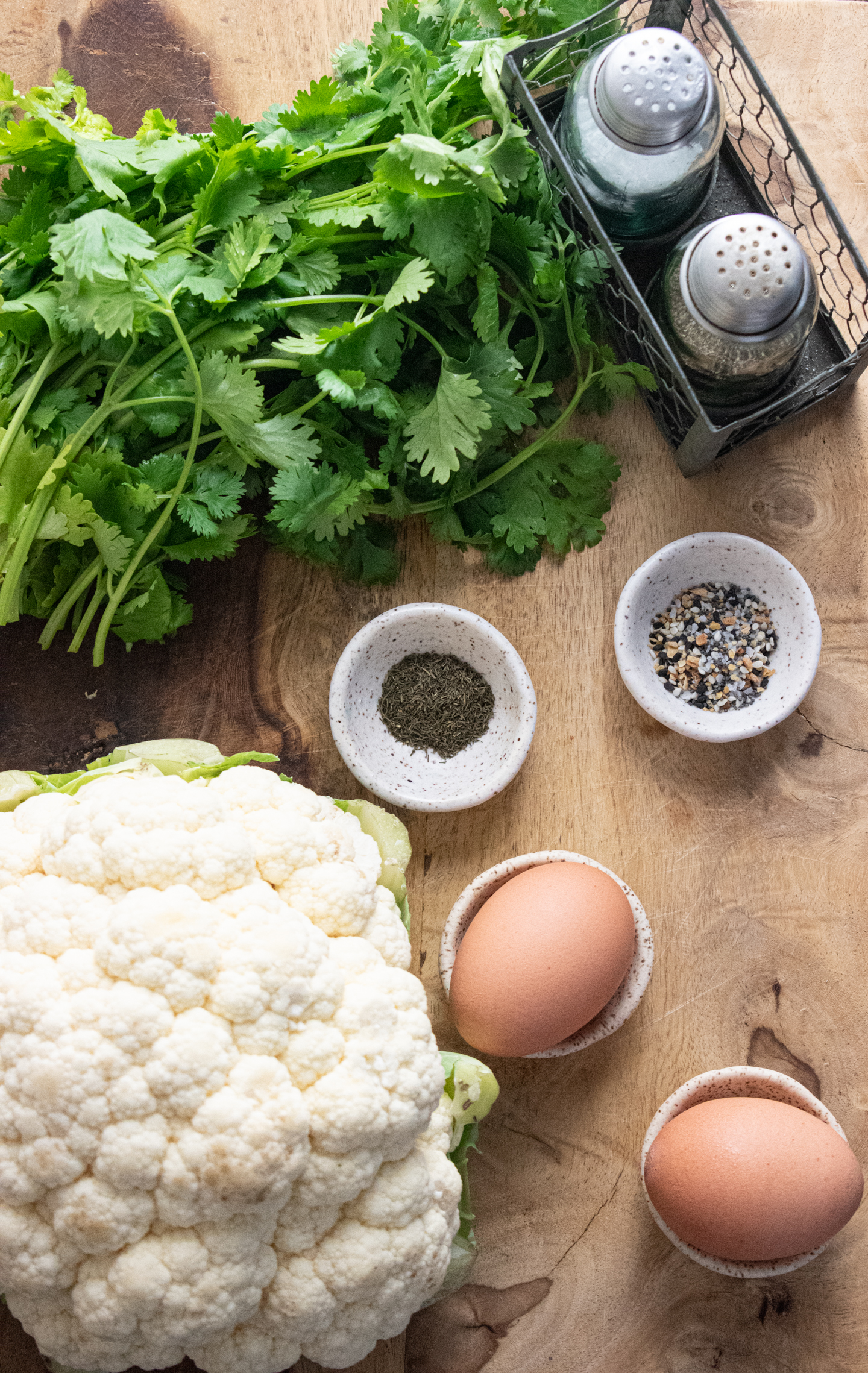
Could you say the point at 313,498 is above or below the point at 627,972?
above

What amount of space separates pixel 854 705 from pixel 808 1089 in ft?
1.81

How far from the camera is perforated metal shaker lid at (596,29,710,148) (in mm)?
1152

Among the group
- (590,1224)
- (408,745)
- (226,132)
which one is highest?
(226,132)

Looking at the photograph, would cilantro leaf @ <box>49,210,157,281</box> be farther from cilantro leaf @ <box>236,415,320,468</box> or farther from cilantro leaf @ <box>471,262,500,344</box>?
cilantro leaf @ <box>471,262,500,344</box>

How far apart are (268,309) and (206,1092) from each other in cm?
90

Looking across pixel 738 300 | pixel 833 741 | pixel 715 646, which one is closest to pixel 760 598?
pixel 715 646

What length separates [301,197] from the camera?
1.19 metres

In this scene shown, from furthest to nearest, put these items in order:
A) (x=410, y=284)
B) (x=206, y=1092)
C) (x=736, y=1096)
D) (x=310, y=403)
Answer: (x=736, y=1096) < (x=310, y=403) < (x=410, y=284) < (x=206, y=1092)

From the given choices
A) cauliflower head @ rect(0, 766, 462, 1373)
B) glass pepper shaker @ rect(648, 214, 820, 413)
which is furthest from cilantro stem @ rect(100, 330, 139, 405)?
glass pepper shaker @ rect(648, 214, 820, 413)

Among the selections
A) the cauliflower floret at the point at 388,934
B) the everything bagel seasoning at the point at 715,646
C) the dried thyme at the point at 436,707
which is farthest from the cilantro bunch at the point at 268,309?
the cauliflower floret at the point at 388,934

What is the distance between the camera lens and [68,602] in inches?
51.3

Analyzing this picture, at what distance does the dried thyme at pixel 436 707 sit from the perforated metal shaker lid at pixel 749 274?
23.1 inches

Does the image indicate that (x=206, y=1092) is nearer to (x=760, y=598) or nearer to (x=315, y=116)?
Answer: (x=760, y=598)

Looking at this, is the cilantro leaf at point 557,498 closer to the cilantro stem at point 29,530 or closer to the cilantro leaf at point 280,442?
the cilantro leaf at point 280,442
